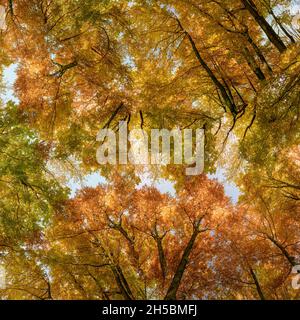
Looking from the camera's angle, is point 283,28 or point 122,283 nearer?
point 283,28

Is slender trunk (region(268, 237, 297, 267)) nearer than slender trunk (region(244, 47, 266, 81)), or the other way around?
slender trunk (region(244, 47, 266, 81))

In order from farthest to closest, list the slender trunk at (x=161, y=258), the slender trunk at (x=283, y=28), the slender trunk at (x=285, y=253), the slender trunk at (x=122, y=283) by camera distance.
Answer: the slender trunk at (x=161, y=258) < the slender trunk at (x=285, y=253) < the slender trunk at (x=122, y=283) < the slender trunk at (x=283, y=28)

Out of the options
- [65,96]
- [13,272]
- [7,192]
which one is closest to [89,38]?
[65,96]

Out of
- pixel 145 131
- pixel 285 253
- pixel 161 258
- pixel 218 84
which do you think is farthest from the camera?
pixel 161 258

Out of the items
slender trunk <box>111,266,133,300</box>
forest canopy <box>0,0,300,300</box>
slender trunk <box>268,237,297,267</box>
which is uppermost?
forest canopy <box>0,0,300,300</box>

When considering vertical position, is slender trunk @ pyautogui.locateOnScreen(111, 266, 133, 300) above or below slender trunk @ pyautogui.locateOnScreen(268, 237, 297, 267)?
below

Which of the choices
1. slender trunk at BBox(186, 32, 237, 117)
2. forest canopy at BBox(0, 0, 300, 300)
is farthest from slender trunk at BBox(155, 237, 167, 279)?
slender trunk at BBox(186, 32, 237, 117)

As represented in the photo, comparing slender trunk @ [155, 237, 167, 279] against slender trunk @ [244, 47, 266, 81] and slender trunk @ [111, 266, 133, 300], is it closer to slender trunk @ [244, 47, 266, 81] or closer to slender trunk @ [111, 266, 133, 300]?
slender trunk @ [111, 266, 133, 300]

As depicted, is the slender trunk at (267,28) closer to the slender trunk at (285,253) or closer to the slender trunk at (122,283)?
the slender trunk at (285,253)

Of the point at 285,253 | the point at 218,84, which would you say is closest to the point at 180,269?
the point at 285,253

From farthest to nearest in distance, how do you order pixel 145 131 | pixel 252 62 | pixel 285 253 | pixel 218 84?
pixel 285 253 < pixel 145 131 < pixel 218 84 < pixel 252 62

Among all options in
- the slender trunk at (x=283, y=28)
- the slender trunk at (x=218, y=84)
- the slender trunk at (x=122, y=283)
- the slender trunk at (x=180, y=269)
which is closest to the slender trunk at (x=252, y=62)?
the slender trunk at (x=218, y=84)

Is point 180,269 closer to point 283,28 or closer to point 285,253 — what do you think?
point 285,253
